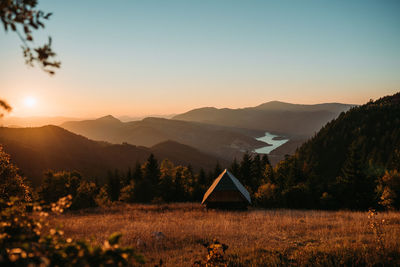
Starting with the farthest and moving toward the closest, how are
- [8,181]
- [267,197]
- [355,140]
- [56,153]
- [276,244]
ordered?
[56,153]
[355,140]
[267,197]
[8,181]
[276,244]

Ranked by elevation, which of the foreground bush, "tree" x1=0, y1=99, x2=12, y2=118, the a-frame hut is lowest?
the a-frame hut

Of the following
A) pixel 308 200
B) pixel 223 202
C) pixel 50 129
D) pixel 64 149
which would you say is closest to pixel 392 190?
pixel 308 200

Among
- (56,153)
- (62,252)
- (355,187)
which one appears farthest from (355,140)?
(56,153)

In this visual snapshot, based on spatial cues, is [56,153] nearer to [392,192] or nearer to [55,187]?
[55,187]

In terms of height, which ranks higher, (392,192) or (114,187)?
(392,192)

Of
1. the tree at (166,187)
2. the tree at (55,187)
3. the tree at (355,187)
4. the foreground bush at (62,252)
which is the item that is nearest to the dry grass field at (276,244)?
the foreground bush at (62,252)

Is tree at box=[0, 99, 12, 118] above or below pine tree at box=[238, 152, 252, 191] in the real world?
above

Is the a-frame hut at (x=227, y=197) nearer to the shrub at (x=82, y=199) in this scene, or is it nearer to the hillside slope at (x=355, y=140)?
the shrub at (x=82, y=199)

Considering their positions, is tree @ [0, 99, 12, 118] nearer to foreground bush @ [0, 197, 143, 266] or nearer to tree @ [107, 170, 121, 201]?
foreground bush @ [0, 197, 143, 266]

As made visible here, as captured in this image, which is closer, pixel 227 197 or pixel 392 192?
pixel 227 197

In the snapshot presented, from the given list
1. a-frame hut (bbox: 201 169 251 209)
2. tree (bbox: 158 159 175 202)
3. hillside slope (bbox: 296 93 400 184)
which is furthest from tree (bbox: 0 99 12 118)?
hillside slope (bbox: 296 93 400 184)

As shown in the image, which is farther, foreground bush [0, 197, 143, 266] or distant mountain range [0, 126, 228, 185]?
distant mountain range [0, 126, 228, 185]

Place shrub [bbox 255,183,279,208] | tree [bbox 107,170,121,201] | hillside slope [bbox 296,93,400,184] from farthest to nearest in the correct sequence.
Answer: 1. hillside slope [bbox 296,93,400,184]
2. tree [bbox 107,170,121,201]
3. shrub [bbox 255,183,279,208]

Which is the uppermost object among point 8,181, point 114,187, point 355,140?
point 8,181
